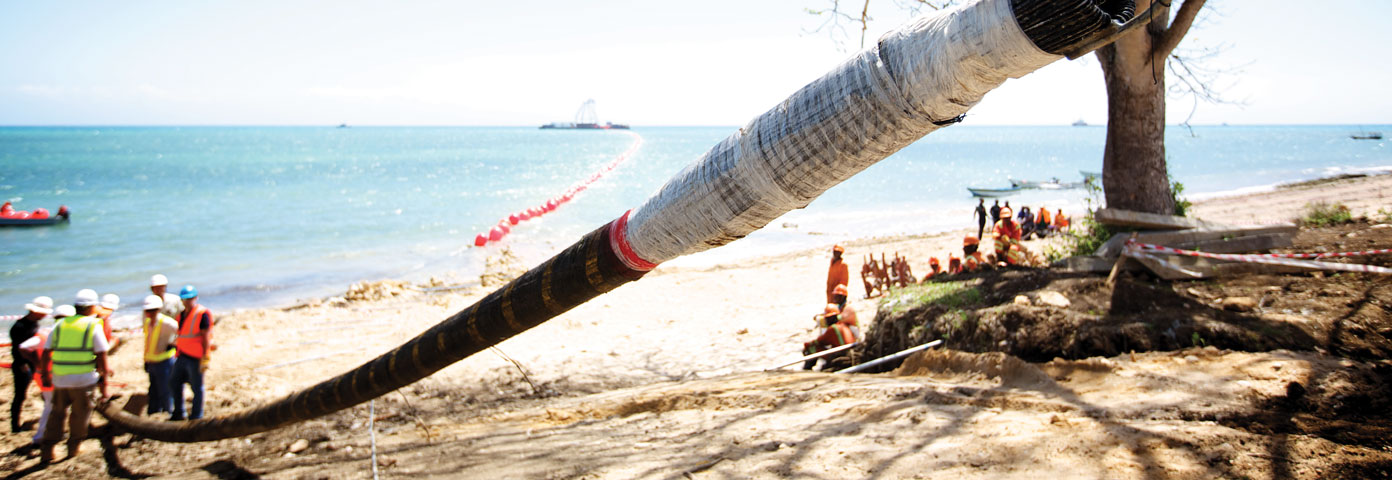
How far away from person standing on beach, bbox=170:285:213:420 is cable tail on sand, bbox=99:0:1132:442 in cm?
530

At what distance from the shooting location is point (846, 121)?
1.73 metres

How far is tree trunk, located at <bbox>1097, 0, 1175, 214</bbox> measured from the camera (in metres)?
7.82

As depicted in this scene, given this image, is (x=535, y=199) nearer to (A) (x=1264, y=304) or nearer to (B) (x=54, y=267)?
(B) (x=54, y=267)

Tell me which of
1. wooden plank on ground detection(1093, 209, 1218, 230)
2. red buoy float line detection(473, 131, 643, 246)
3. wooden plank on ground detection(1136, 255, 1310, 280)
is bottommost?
red buoy float line detection(473, 131, 643, 246)

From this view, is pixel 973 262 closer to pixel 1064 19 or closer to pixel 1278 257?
pixel 1278 257

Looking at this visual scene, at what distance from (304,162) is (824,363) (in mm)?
85328

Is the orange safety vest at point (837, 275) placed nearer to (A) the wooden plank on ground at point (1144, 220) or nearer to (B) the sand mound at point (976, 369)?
(B) the sand mound at point (976, 369)

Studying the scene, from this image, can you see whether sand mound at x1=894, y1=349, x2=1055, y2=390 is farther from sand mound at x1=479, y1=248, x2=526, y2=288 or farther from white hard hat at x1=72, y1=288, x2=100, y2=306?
sand mound at x1=479, y1=248, x2=526, y2=288

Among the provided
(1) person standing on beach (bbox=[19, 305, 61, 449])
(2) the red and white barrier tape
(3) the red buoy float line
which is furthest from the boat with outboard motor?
(2) the red and white barrier tape

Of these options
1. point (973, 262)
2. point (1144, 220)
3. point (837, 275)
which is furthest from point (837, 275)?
point (1144, 220)

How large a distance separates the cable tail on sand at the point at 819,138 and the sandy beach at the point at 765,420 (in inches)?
56.3

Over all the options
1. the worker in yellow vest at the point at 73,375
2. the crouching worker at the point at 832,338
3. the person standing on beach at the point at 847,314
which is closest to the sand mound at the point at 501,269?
the worker in yellow vest at the point at 73,375

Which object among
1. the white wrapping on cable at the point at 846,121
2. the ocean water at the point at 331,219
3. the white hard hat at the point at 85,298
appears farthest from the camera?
the ocean water at the point at 331,219

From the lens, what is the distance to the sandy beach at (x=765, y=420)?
3.11 meters
